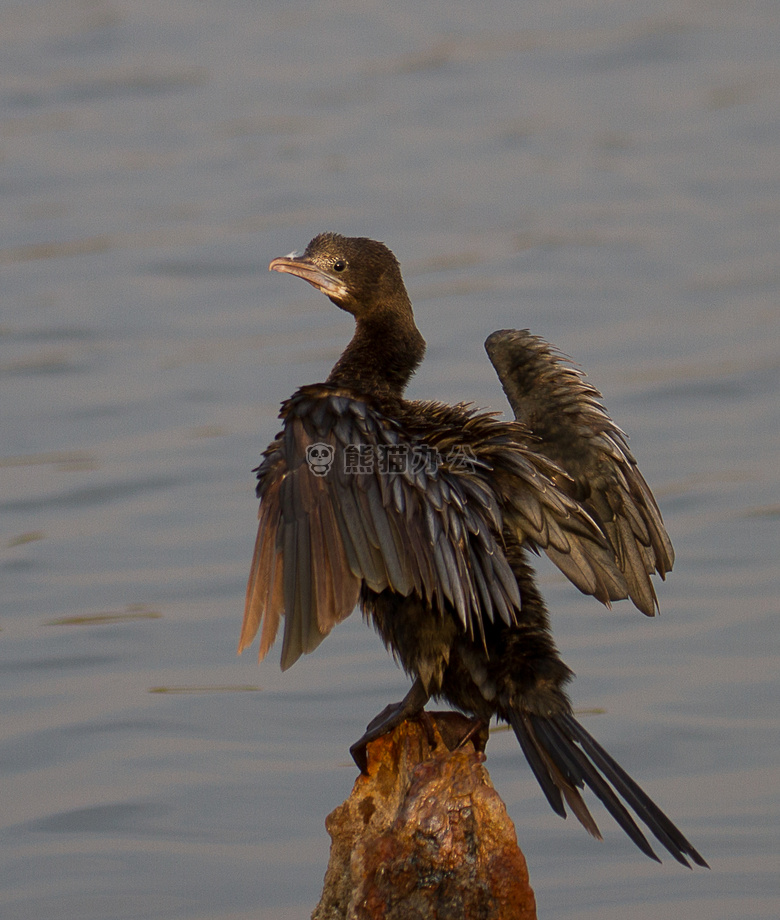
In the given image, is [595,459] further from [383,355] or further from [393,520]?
[393,520]

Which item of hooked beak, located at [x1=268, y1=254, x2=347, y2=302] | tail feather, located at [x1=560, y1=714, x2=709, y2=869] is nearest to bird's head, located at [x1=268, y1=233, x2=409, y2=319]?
hooked beak, located at [x1=268, y1=254, x2=347, y2=302]

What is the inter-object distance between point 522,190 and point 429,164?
1272 mm

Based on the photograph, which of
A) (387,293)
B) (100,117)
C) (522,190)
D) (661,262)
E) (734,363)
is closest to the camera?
(387,293)

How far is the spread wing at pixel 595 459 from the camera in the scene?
19.0ft

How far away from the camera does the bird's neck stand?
5.75 meters

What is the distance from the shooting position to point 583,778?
4945 millimetres

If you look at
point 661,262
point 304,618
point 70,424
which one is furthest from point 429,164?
point 304,618

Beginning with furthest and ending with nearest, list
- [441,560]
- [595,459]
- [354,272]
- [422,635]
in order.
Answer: [354,272]
[595,459]
[422,635]
[441,560]

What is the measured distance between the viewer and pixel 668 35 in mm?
21312

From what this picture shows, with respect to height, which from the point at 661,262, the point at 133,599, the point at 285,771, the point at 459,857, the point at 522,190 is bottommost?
the point at 459,857

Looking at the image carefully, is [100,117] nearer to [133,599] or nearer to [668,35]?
[668,35]

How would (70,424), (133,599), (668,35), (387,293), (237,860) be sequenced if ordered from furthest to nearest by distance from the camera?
(668,35) < (70,424) < (133,599) < (237,860) < (387,293)

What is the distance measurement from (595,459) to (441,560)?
0.95 metres

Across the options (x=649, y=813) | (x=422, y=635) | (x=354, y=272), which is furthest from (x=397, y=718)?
(x=354, y=272)
